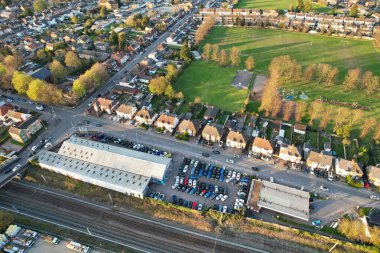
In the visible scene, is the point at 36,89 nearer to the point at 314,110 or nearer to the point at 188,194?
the point at 188,194

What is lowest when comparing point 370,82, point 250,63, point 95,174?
point 95,174

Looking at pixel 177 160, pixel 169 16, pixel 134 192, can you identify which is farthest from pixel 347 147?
pixel 169 16

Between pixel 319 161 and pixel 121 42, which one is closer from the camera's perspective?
pixel 319 161

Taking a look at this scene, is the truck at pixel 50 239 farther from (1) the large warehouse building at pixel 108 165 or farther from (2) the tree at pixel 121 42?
(2) the tree at pixel 121 42

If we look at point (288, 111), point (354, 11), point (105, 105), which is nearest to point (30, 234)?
point (105, 105)

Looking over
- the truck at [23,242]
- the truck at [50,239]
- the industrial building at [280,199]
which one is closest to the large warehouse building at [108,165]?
the truck at [50,239]

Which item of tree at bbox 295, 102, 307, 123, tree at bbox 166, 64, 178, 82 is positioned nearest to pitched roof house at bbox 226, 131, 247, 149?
tree at bbox 295, 102, 307, 123
